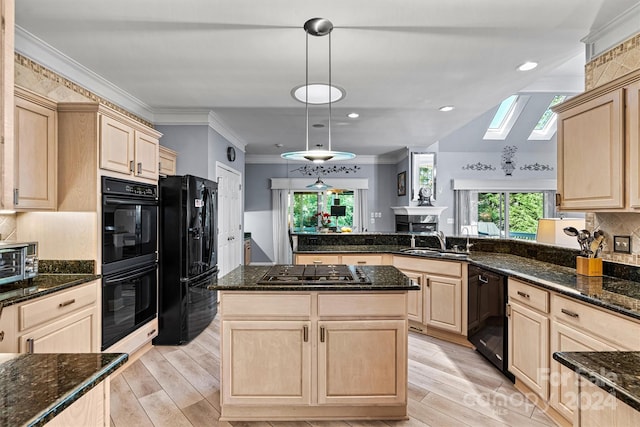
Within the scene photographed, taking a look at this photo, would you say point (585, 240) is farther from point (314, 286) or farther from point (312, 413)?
point (312, 413)

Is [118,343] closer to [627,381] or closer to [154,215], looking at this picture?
[154,215]

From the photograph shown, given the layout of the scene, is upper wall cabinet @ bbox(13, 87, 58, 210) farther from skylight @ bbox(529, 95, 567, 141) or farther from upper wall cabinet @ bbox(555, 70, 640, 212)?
skylight @ bbox(529, 95, 567, 141)

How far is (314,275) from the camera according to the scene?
7.36 feet

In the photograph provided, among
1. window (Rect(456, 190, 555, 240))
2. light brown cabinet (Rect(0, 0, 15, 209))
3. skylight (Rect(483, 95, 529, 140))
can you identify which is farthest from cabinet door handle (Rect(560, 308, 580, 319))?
window (Rect(456, 190, 555, 240))

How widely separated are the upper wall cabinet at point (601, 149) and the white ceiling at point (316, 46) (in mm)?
627

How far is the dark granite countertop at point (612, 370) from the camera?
812 mm

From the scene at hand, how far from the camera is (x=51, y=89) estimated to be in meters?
2.75

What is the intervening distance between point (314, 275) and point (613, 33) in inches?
103

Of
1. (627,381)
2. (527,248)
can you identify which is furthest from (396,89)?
(627,381)

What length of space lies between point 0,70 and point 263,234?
23.3ft

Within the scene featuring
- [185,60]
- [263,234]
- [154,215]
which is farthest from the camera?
[263,234]

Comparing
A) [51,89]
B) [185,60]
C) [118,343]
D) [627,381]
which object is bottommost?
[118,343]

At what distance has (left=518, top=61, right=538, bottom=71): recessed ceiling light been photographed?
2896 millimetres

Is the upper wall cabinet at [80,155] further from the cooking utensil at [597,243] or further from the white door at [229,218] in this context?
the cooking utensil at [597,243]
